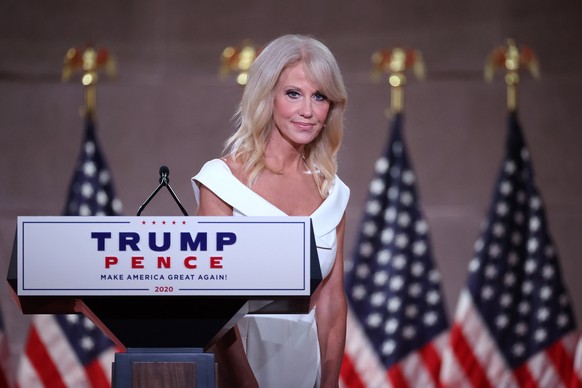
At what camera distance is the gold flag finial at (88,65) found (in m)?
5.27

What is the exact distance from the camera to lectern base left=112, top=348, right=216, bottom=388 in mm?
1877

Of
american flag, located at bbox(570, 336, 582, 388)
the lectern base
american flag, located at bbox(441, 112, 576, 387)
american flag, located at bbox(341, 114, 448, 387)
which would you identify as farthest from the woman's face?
american flag, located at bbox(570, 336, 582, 388)

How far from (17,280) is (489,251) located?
3.52 m

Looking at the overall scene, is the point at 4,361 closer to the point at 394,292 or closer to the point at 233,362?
the point at 394,292

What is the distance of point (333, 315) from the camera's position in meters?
2.54

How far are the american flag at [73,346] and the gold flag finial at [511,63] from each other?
86.0 inches

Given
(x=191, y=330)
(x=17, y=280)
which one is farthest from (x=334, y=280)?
(x=17, y=280)

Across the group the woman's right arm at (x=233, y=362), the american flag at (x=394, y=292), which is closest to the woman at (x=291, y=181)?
the woman's right arm at (x=233, y=362)

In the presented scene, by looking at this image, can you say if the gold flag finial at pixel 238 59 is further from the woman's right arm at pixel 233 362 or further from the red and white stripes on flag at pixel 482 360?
the woman's right arm at pixel 233 362

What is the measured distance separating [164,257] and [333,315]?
79 centimetres

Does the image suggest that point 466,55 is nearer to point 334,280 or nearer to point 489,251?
point 489,251

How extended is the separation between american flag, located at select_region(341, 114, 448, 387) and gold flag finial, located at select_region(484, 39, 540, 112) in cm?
67

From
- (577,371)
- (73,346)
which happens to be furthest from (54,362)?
(577,371)

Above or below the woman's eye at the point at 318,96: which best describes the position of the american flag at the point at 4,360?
below
